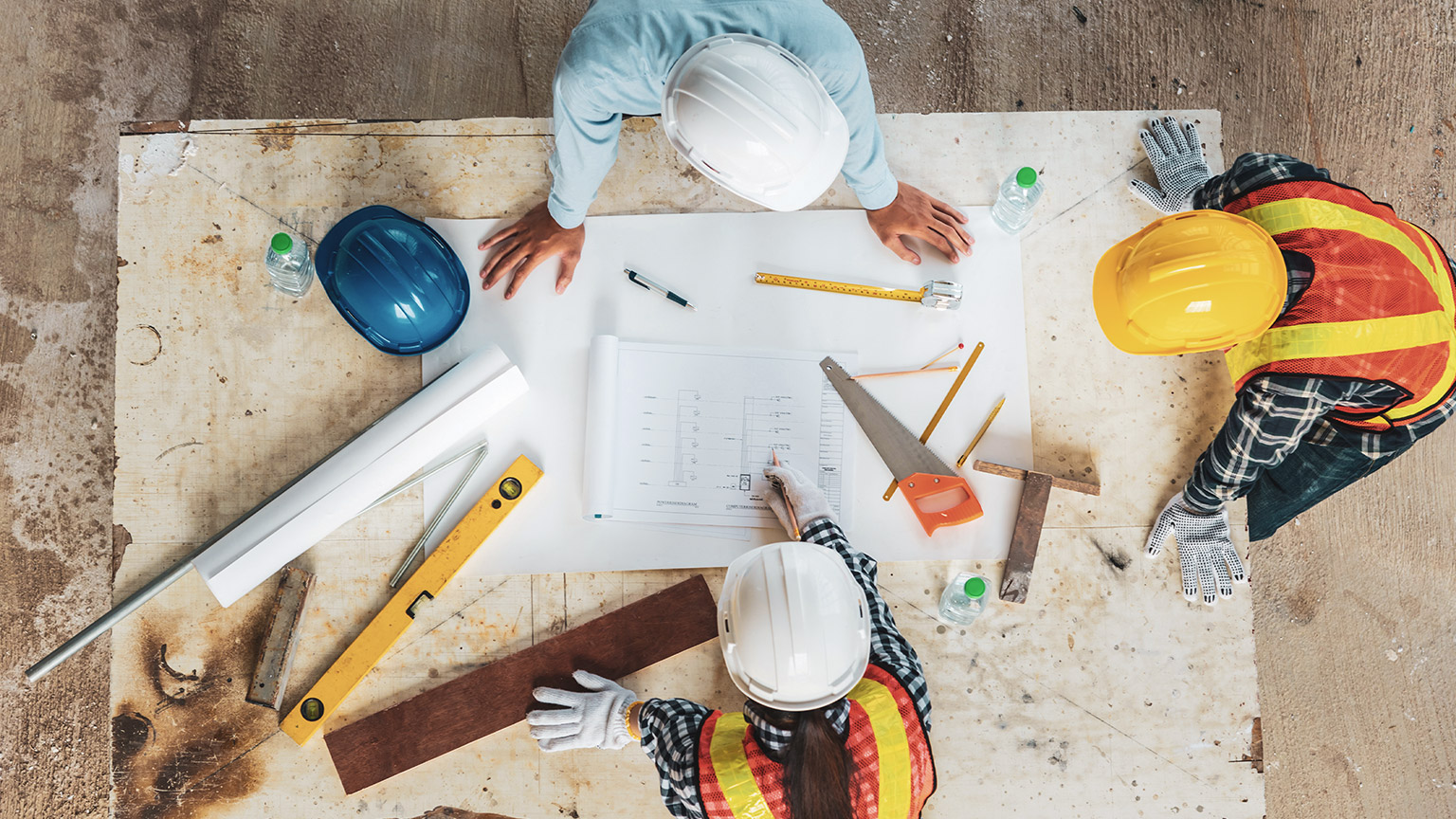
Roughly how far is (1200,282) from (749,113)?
82 centimetres

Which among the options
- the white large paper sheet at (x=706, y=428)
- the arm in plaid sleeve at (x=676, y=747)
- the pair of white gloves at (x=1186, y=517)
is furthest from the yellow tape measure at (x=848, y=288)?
the arm in plaid sleeve at (x=676, y=747)

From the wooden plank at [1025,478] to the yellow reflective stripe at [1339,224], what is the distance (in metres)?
0.60

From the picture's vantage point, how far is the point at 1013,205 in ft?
5.31

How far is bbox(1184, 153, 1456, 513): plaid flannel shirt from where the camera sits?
136 centimetres

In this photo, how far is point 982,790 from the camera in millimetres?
1543

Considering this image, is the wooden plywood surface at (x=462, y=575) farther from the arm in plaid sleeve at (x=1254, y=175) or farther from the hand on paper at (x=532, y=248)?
the arm in plaid sleeve at (x=1254, y=175)

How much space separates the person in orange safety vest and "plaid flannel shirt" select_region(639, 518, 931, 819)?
0.65 metres

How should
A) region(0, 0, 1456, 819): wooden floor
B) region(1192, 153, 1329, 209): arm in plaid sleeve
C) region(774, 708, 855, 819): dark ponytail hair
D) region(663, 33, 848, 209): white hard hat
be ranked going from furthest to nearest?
region(0, 0, 1456, 819): wooden floor → region(1192, 153, 1329, 209): arm in plaid sleeve → region(774, 708, 855, 819): dark ponytail hair → region(663, 33, 848, 209): white hard hat

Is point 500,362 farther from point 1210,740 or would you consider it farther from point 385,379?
point 1210,740

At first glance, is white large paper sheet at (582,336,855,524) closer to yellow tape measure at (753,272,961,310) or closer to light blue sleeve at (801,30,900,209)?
yellow tape measure at (753,272,961,310)

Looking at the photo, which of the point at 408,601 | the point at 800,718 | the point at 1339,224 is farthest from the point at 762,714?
the point at 1339,224

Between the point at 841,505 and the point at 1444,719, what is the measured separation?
6.82ft

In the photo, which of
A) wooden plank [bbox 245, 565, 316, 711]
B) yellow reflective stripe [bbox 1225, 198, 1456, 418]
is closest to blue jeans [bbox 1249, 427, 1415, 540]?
yellow reflective stripe [bbox 1225, 198, 1456, 418]

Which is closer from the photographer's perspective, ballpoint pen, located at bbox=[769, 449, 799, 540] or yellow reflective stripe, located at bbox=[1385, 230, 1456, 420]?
yellow reflective stripe, located at bbox=[1385, 230, 1456, 420]
